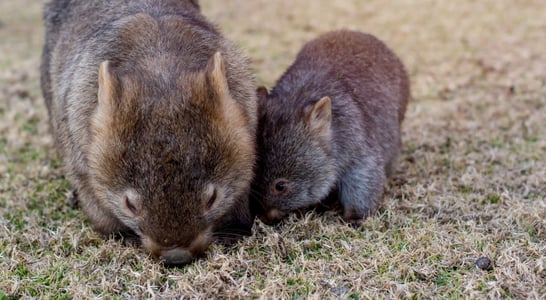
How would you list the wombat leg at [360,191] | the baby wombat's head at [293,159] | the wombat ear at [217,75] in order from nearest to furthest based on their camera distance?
the wombat ear at [217,75]
the baby wombat's head at [293,159]
the wombat leg at [360,191]

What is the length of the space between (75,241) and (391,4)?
25.8 ft

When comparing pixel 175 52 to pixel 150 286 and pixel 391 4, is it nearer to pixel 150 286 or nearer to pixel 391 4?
pixel 150 286

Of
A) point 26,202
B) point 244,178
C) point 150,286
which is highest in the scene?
point 244,178

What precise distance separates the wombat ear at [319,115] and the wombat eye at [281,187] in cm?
44

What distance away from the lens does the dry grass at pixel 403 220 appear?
12.5ft

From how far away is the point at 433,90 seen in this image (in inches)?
304

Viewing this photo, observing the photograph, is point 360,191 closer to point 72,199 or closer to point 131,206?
point 131,206

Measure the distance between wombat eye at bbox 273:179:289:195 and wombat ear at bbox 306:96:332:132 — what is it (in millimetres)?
439

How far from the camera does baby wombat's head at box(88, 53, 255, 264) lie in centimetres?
357

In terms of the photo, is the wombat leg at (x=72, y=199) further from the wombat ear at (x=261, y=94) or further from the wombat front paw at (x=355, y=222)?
the wombat front paw at (x=355, y=222)

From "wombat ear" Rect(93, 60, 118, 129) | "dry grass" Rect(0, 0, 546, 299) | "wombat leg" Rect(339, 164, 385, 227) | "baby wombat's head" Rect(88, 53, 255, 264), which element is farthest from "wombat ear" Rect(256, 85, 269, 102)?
"wombat ear" Rect(93, 60, 118, 129)

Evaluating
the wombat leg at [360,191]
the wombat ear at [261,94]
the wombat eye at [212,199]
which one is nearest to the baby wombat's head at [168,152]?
the wombat eye at [212,199]

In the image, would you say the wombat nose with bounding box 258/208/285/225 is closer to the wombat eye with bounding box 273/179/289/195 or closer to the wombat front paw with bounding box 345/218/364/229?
the wombat eye with bounding box 273/179/289/195

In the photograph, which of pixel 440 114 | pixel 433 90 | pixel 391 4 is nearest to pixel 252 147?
pixel 440 114
